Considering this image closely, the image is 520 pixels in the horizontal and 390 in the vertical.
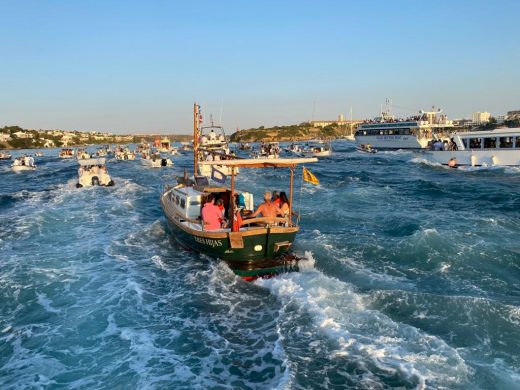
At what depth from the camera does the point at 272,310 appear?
469 inches

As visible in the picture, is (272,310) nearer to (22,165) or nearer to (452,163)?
(452,163)

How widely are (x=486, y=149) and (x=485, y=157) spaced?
995 mm

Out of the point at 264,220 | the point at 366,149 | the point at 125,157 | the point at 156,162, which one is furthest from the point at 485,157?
the point at 125,157

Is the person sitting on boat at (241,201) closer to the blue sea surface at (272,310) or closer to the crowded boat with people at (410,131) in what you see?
the blue sea surface at (272,310)

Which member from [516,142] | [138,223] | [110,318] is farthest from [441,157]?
[110,318]

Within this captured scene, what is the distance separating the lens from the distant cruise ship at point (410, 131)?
86.7 m

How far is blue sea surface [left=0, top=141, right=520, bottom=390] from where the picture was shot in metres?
8.74

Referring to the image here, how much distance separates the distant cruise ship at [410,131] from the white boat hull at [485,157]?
1240 inches

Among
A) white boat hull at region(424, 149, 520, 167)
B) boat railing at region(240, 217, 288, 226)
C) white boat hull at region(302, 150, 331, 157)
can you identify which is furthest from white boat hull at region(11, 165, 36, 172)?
boat railing at region(240, 217, 288, 226)

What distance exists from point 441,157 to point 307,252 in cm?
4713

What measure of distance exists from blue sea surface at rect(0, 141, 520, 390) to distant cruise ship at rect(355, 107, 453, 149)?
66.9m

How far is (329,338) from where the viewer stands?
32.7ft

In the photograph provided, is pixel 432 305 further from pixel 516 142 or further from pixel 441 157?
pixel 441 157

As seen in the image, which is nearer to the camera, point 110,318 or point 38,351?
point 38,351
